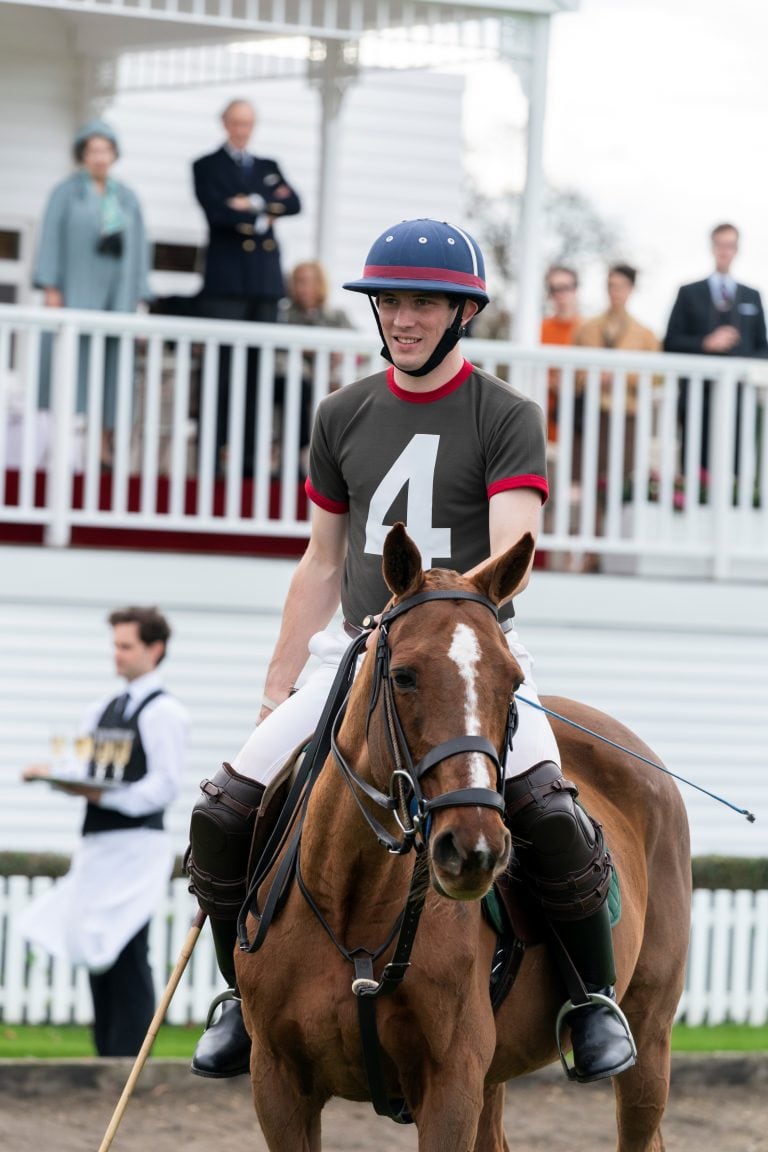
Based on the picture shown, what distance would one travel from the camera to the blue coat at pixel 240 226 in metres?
11.8

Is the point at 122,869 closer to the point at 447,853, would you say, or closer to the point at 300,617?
the point at 300,617

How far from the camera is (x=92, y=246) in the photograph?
11.7 meters

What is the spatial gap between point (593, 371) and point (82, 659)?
4031mm

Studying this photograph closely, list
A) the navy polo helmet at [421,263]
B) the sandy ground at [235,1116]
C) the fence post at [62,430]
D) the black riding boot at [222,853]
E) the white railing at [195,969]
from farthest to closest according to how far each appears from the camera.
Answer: the fence post at [62,430] → the white railing at [195,969] → the sandy ground at [235,1116] → the black riding boot at [222,853] → the navy polo helmet at [421,263]

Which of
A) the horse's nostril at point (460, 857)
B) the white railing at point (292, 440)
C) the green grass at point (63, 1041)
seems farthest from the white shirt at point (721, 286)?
the horse's nostril at point (460, 857)

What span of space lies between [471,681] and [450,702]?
68 mm

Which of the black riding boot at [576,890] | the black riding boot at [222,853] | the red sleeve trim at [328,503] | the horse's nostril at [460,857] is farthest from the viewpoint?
the red sleeve trim at [328,503]

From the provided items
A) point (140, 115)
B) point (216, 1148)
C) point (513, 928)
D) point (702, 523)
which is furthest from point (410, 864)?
point (140, 115)

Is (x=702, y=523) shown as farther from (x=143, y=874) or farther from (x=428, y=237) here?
(x=428, y=237)

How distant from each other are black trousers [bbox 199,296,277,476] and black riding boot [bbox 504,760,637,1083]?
290 inches

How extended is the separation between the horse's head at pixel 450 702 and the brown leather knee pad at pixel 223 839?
0.94m

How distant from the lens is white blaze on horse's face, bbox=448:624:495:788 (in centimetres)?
355

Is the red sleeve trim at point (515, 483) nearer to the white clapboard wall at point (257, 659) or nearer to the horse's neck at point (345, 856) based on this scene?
the horse's neck at point (345, 856)

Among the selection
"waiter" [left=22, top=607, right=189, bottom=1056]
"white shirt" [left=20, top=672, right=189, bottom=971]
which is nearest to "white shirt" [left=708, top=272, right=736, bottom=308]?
"waiter" [left=22, top=607, right=189, bottom=1056]
